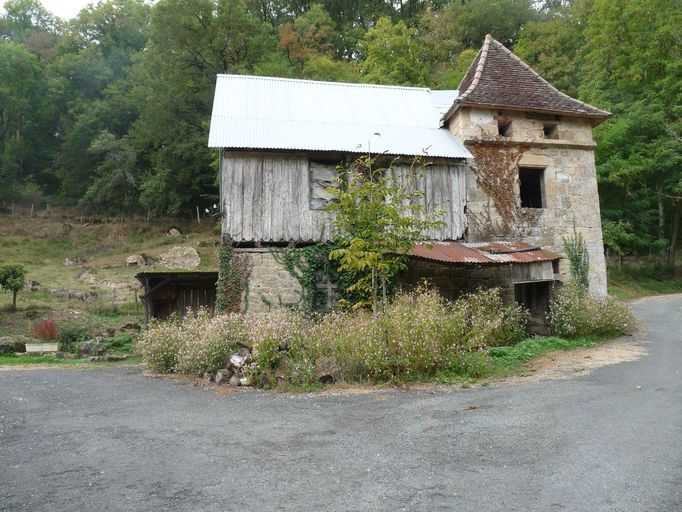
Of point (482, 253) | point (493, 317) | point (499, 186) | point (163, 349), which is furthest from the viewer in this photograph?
point (499, 186)

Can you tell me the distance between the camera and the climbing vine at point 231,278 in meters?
11.5

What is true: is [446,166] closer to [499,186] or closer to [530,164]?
[499,186]

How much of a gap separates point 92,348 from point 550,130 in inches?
617

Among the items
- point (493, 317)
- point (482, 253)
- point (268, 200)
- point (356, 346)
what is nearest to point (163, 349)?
point (356, 346)

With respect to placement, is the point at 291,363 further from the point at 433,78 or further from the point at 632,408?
the point at 433,78

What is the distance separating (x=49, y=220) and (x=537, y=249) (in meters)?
35.9

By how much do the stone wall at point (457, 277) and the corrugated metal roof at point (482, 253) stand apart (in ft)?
1.57

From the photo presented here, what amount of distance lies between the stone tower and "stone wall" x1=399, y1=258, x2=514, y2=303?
1.22 m

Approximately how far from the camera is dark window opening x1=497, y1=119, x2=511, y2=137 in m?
14.0

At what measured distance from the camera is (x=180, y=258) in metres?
27.4

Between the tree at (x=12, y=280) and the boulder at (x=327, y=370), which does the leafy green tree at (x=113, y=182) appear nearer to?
the tree at (x=12, y=280)

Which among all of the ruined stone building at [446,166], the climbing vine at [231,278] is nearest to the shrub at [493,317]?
the ruined stone building at [446,166]

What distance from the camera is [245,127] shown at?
12430mm

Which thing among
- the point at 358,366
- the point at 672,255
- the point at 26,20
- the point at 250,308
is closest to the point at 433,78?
the point at 672,255
